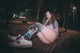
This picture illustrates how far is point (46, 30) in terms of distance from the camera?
5867 millimetres

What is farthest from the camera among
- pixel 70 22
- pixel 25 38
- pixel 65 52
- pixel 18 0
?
pixel 65 52

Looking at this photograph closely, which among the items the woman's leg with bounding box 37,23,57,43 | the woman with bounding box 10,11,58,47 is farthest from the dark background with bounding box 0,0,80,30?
the woman's leg with bounding box 37,23,57,43

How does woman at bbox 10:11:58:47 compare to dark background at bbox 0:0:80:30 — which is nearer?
woman at bbox 10:11:58:47

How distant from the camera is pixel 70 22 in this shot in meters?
6.86

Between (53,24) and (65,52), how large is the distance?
8.34 feet

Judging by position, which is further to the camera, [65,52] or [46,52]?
[65,52]

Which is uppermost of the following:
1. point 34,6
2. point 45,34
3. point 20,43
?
point 34,6

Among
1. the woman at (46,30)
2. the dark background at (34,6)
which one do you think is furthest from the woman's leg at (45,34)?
the dark background at (34,6)

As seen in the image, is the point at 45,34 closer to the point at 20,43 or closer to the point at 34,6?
the point at 20,43

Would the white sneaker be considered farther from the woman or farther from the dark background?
the dark background

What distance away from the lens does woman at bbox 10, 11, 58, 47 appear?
583 centimetres

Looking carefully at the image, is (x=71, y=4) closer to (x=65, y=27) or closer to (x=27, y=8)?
(x=65, y=27)

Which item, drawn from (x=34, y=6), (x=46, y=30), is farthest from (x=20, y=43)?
(x=34, y=6)

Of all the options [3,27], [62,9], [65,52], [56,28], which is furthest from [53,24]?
[65,52]
